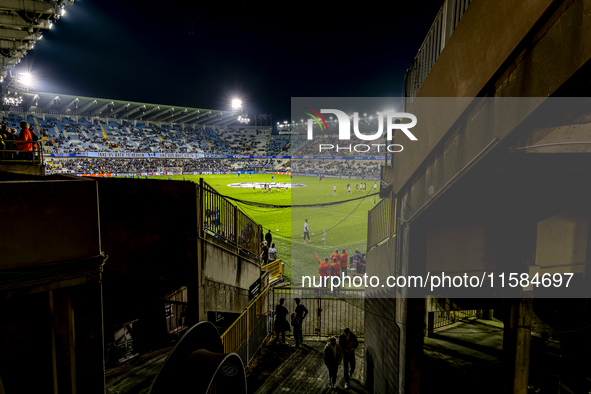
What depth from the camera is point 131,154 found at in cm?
5822

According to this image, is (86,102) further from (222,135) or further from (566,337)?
(566,337)

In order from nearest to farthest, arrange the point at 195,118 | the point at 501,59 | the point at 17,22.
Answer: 1. the point at 501,59
2. the point at 17,22
3. the point at 195,118

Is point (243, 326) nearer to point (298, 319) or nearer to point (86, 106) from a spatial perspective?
point (298, 319)

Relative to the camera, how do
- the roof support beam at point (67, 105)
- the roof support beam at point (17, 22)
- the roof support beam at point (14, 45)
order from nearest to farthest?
the roof support beam at point (17, 22)
the roof support beam at point (14, 45)
the roof support beam at point (67, 105)

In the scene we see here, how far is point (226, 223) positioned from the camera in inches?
305

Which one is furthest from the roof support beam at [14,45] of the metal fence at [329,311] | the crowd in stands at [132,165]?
the crowd in stands at [132,165]

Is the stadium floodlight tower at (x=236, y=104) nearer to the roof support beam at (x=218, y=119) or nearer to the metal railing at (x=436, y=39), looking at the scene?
the roof support beam at (x=218, y=119)

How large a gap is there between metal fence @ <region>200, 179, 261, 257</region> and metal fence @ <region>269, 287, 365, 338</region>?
2031 mm

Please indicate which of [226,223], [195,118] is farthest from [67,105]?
[226,223]

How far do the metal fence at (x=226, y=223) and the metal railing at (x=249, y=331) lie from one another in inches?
66.7

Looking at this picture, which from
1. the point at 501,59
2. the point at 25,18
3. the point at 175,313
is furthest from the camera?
the point at 25,18

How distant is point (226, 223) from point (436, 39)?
6.11 metres

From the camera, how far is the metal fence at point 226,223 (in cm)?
664

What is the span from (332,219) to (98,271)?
20320 millimetres
